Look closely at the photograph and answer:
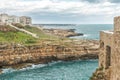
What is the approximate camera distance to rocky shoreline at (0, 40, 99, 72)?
78369 millimetres

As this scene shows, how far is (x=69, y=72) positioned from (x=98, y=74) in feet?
143

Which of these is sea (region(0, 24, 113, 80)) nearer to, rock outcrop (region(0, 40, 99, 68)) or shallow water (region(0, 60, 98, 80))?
shallow water (region(0, 60, 98, 80))

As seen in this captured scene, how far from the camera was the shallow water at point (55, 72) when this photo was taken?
6140 cm

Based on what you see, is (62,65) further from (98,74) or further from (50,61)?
(98,74)

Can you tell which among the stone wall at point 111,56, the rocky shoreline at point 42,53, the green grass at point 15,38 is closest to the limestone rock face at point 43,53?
the rocky shoreline at point 42,53

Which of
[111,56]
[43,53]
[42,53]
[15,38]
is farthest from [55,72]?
[111,56]

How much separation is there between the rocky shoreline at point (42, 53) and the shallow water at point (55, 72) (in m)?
4.41

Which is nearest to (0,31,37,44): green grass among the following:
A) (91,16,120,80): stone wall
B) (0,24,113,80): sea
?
(0,24,113,80): sea

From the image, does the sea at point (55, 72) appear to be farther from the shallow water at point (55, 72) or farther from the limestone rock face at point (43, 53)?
the limestone rock face at point (43, 53)

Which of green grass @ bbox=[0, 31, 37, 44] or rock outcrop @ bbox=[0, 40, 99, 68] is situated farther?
green grass @ bbox=[0, 31, 37, 44]

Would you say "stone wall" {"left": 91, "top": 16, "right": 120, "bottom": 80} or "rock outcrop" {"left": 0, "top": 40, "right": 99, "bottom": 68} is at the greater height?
"stone wall" {"left": 91, "top": 16, "right": 120, "bottom": 80}

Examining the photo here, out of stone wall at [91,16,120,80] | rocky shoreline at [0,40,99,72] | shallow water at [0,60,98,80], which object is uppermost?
stone wall at [91,16,120,80]

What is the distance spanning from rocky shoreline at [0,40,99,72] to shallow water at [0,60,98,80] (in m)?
4.41

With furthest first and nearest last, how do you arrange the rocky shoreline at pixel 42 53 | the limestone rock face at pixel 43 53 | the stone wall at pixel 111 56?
the limestone rock face at pixel 43 53
the rocky shoreline at pixel 42 53
the stone wall at pixel 111 56
